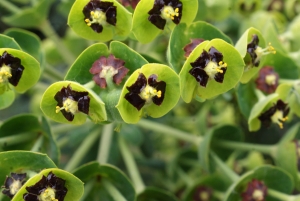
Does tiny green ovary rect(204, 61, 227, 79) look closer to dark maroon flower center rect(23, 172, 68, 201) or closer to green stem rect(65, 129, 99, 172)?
dark maroon flower center rect(23, 172, 68, 201)

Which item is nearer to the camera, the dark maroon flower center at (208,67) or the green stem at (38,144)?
the dark maroon flower center at (208,67)

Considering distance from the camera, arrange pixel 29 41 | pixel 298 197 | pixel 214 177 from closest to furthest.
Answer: pixel 298 197, pixel 29 41, pixel 214 177

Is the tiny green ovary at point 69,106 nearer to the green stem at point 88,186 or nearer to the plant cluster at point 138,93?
the plant cluster at point 138,93

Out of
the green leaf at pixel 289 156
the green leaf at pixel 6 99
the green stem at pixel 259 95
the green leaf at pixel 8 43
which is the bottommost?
the green leaf at pixel 6 99

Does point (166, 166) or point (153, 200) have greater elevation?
point (153, 200)

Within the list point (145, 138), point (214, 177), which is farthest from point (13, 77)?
point (145, 138)

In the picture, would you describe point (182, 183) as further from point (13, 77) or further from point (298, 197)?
point (13, 77)

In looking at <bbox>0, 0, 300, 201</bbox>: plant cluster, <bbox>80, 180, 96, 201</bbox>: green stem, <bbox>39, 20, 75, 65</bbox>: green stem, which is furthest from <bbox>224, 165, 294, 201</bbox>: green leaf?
<bbox>39, 20, 75, 65</bbox>: green stem

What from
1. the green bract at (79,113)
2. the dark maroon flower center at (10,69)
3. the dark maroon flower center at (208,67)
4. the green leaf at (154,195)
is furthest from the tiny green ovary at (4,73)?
the green leaf at (154,195)
